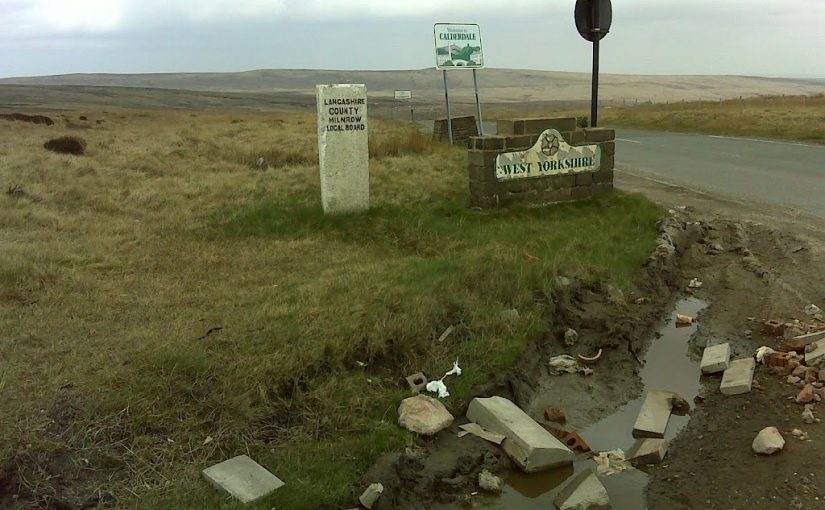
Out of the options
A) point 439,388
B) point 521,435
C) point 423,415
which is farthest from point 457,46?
point 521,435

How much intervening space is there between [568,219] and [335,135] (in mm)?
3242

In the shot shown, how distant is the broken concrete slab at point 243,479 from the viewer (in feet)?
11.4

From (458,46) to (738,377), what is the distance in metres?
11.0

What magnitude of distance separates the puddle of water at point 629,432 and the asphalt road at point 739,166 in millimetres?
4830

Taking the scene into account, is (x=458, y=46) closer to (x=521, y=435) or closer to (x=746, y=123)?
Result: (x=521, y=435)

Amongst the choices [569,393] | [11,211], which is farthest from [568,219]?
[11,211]

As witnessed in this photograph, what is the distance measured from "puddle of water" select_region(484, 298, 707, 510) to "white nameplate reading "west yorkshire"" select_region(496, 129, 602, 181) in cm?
318

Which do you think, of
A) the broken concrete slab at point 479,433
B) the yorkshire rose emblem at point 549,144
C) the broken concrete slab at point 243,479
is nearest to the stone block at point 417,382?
the broken concrete slab at point 479,433

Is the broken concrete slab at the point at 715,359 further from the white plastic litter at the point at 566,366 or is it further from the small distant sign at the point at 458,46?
the small distant sign at the point at 458,46

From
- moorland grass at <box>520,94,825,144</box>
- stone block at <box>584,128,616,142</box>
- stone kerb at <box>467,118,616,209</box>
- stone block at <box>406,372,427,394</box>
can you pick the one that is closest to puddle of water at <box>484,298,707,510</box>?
stone block at <box>406,372,427,394</box>

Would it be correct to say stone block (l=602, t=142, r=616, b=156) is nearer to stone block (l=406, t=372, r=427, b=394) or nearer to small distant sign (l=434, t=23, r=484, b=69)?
small distant sign (l=434, t=23, r=484, b=69)

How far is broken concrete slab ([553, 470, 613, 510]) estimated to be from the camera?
3.73m

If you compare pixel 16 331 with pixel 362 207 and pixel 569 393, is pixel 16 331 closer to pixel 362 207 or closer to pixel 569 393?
pixel 569 393

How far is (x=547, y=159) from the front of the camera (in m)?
9.50
